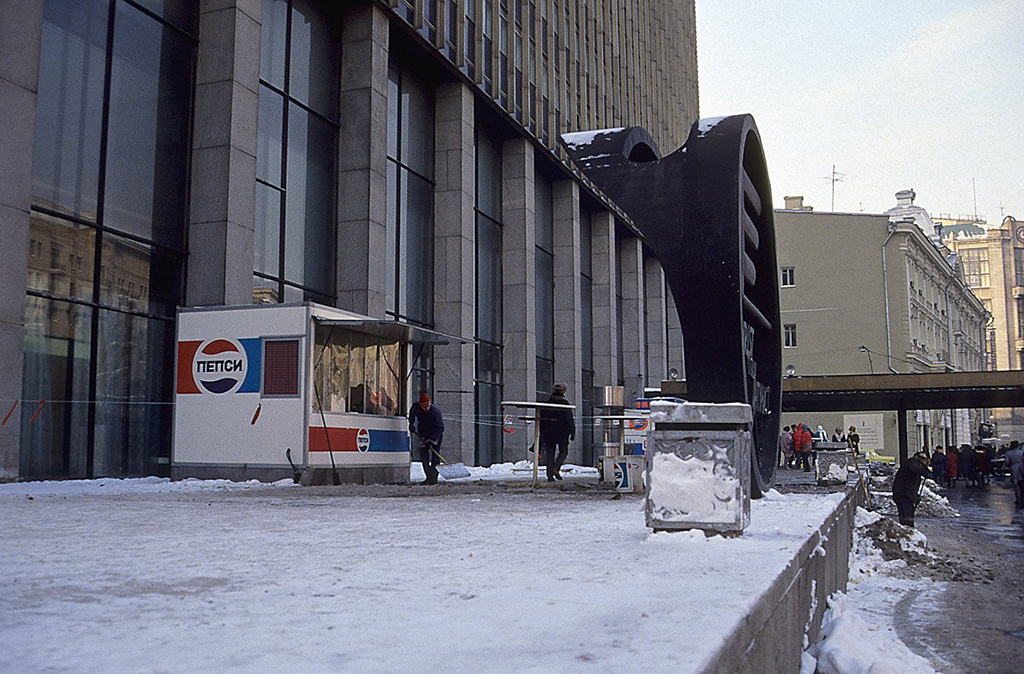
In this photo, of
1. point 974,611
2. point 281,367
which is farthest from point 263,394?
point 974,611

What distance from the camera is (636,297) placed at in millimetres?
46844

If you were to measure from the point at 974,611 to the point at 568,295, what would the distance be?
93.3 feet

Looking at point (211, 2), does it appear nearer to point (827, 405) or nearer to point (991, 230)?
point (827, 405)

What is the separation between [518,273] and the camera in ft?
107

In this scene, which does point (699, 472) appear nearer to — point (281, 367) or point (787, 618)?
point (787, 618)

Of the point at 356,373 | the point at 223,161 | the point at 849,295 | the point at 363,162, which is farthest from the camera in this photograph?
the point at 849,295

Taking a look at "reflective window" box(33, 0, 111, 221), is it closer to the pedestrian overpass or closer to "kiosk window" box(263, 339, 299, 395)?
"kiosk window" box(263, 339, 299, 395)

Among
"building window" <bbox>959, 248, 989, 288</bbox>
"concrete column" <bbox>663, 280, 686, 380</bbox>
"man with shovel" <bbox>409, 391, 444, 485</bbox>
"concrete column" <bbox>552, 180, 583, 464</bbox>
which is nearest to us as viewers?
"man with shovel" <bbox>409, 391, 444, 485</bbox>

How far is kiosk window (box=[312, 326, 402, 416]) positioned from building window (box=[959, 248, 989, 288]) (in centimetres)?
14218

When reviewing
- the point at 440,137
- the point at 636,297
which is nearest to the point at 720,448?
the point at 440,137

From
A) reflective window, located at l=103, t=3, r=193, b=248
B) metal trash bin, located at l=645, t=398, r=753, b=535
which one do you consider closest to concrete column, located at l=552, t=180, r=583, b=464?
reflective window, located at l=103, t=3, r=193, b=248

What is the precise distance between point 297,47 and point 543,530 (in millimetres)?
18207

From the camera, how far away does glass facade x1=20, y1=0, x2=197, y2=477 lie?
1563 cm

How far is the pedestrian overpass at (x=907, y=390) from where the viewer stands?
35.8m
